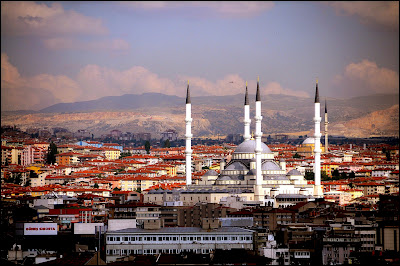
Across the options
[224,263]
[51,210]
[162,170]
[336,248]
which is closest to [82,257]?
[224,263]

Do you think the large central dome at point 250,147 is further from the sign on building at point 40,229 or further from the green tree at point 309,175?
the sign on building at point 40,229

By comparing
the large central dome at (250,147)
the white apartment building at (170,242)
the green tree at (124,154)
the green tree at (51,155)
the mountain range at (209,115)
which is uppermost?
the mountain range at (209,115)

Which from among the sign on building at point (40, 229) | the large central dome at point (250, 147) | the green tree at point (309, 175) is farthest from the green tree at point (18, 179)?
the sign on building at point (40, 229)

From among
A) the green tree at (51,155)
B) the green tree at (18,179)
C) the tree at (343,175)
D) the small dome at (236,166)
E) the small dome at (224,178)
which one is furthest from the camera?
the green tree at (51,155)

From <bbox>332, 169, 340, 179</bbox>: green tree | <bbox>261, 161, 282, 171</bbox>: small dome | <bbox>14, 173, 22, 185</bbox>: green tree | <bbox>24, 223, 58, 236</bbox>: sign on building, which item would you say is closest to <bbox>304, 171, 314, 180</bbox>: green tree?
<bbox>332, 169, 340, 179</bbox>: green tree

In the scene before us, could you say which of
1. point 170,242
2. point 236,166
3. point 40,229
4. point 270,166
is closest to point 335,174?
point 236,166

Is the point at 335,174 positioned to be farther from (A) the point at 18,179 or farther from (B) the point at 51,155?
(B) the point at 51,155
